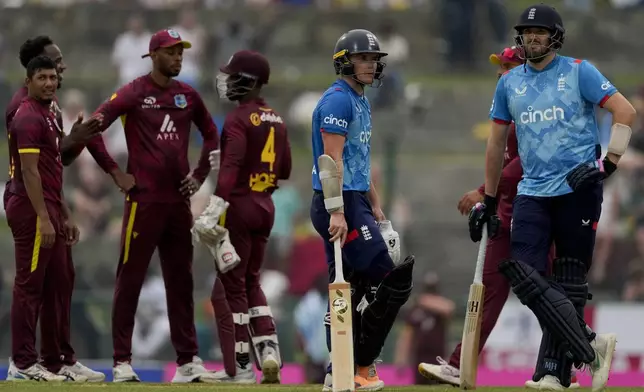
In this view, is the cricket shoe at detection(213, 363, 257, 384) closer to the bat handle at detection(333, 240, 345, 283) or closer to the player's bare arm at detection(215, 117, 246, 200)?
the player's bare arm at detection(215, 117, 246, 200)

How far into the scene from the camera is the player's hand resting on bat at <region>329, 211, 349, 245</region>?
10.7 meters

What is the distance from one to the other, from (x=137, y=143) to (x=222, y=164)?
→ 744 millimetres

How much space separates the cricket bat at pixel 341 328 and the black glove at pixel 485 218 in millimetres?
1199

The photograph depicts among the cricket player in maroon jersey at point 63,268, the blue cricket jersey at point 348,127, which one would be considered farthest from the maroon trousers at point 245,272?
the blue cricket jersey at point 348,127

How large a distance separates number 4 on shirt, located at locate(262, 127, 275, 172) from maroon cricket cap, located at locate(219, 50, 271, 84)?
0.50 meters

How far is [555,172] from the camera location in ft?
36.0

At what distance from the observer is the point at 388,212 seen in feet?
74.2

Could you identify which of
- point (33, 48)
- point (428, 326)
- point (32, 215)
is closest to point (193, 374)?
point (32, 215)

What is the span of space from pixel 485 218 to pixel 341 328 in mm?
1483

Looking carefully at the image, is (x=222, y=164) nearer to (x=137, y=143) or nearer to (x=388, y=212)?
(x=137, y=143)

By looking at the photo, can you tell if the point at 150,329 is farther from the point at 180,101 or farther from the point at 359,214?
the point at 359,214

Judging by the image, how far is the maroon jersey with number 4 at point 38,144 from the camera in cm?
1238

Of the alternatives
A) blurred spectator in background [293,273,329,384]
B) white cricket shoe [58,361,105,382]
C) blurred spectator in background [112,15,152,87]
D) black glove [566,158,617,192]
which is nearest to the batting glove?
white cricket shoe [58,361,105,382]

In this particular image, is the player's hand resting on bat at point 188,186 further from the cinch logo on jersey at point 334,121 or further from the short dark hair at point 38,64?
the cinch logo on jersey at point 334,121
